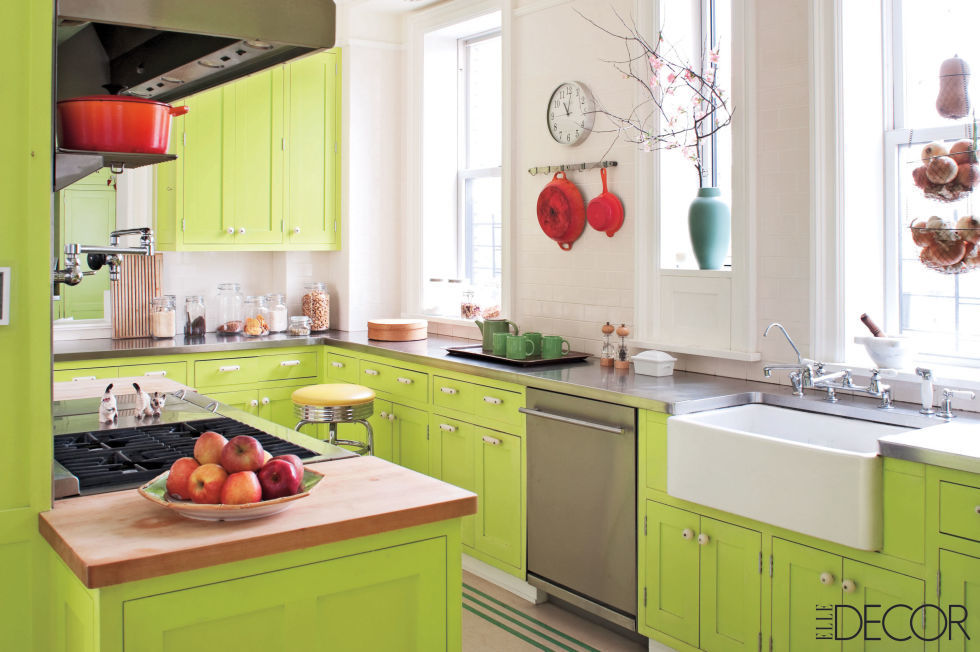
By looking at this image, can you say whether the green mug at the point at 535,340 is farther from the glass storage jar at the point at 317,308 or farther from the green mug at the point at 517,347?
the glass storage jar at the point at 317,308

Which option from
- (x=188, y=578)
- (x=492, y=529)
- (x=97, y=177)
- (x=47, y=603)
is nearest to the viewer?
(x=188, y=578)

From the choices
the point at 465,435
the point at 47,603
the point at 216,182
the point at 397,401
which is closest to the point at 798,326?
the point at 465,435

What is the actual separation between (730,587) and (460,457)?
168 centimetres

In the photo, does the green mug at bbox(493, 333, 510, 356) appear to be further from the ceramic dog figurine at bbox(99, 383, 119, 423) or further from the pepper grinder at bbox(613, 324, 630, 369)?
the ceramic dog figurine at bbox(99, 383, 119, 423)

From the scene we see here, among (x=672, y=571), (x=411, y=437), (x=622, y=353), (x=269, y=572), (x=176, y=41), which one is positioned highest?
(x=176, y=41)

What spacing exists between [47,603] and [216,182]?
370cm

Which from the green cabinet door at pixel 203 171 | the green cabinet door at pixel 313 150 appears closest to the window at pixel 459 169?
the green cabinet door at pixel 313 150

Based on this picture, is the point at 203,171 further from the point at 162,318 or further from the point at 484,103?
the point at 484,103

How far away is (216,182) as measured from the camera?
18.0 feet

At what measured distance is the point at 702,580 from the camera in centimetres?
327

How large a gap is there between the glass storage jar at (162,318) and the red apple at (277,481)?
146 inches

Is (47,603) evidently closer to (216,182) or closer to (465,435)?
(465,435)

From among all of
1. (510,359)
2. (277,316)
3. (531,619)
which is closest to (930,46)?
(510,359)

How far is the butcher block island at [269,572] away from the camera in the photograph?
1.83 metres
